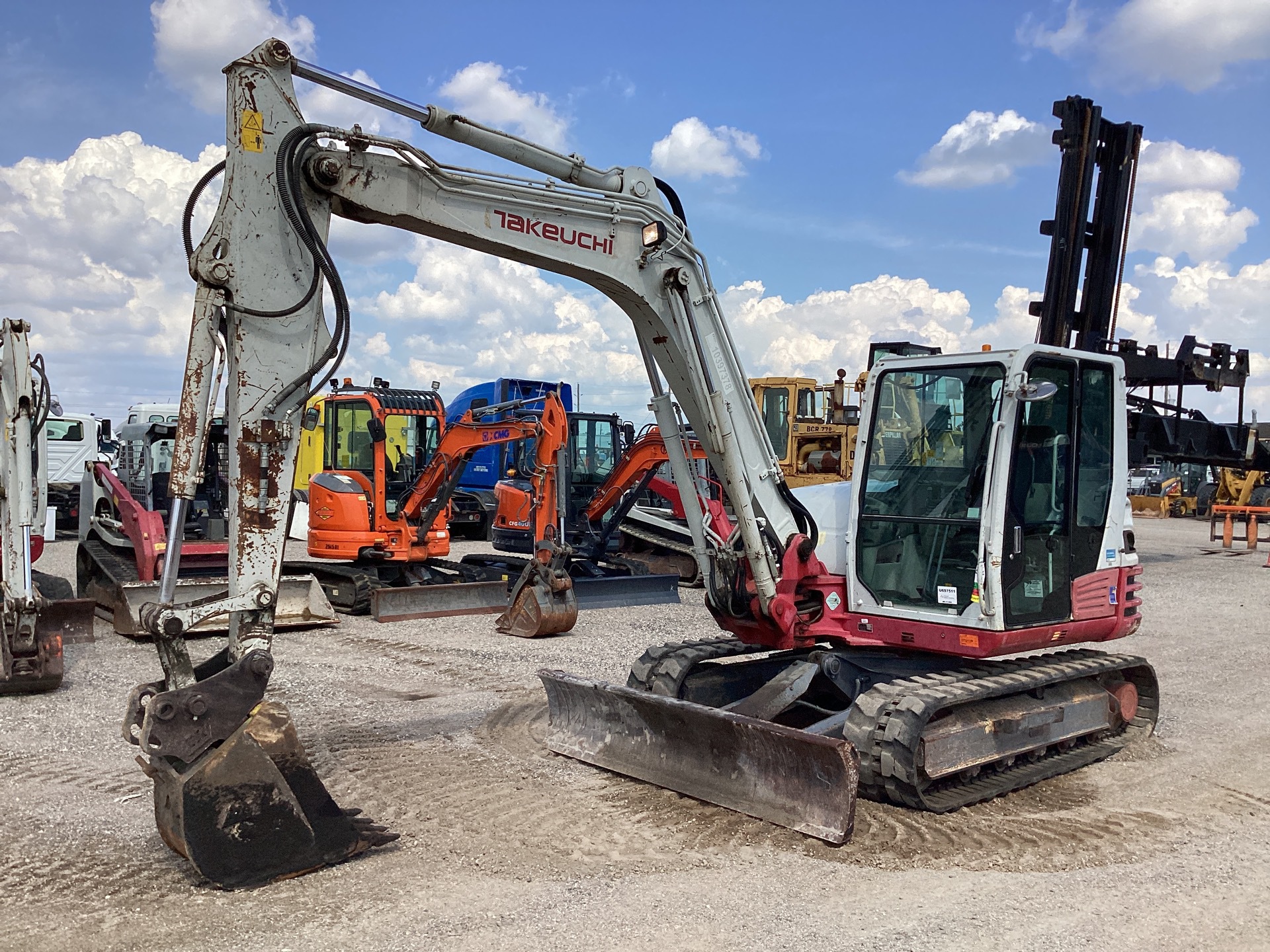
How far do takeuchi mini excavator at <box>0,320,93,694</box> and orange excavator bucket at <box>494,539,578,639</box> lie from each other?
13.6 ft

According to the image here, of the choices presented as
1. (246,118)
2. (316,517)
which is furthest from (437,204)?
(316,517)

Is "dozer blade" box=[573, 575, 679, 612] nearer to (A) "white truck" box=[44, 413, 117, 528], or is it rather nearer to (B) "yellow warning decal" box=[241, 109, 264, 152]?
(B) "yellow warning decal" box=[241, 109, 264, 152]

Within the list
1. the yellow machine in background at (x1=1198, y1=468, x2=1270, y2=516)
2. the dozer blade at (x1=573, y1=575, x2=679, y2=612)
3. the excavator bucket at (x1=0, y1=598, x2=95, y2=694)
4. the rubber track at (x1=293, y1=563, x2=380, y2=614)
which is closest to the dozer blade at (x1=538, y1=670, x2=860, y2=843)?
the excavator bucket at (x1=0, y1=598, x2=95, y2=694)

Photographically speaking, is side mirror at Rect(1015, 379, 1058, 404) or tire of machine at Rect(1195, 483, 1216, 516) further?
tire of machine at Rect(1195, 483, 1216, 516)

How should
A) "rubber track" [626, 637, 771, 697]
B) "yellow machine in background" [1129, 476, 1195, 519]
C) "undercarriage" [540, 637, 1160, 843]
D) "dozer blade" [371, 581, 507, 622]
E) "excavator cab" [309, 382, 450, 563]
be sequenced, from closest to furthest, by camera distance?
"undercarriage" [540, 637, 1160, 843], "rubber track" [626, 637, 771, 697], "dozer blade" [371, 581, 507, 622], "excavator cab" [309, 382, 450, 563], "yellow machine in background" [1129, 476, 1195, 519]

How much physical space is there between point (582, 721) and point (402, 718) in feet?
4.97

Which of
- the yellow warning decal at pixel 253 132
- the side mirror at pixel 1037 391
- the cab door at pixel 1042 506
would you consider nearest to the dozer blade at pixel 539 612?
the cab door at pixel 1042 506

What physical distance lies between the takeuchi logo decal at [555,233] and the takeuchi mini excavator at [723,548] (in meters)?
0.01

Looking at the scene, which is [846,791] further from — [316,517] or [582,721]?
[316,517]

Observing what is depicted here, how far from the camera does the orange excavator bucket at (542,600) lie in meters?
11.0

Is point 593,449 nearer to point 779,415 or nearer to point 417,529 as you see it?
point 779,415

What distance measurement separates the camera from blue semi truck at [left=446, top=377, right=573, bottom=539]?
2155 centimetres

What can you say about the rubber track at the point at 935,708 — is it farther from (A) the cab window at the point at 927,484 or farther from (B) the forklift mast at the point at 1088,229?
(B) the forklift mast at the point at 1088,229

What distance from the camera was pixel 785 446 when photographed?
1825cm
